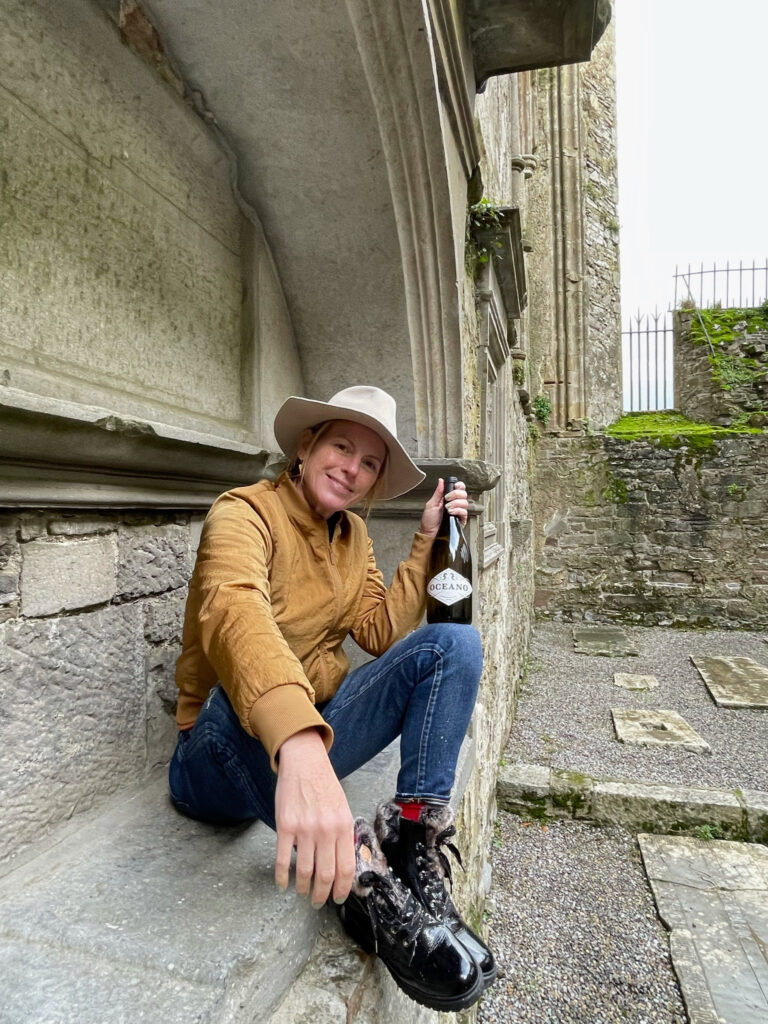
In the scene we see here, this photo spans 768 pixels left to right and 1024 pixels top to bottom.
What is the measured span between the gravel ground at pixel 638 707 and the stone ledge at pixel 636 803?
236 mm

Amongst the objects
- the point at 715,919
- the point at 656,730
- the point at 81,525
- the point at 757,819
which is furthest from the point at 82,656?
the point at 656,730

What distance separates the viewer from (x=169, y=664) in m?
1.71

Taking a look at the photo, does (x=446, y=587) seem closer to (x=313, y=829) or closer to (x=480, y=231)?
(x=313, y=829)

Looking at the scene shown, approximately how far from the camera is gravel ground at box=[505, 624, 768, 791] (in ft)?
13.3

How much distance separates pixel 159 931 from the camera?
42.1 inches

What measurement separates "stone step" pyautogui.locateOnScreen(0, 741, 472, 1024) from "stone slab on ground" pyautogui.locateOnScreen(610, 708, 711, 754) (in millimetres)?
3707

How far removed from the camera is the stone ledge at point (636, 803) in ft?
11.3

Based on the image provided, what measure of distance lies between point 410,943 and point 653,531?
8050mm

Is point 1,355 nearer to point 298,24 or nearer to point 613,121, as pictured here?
point 298,24

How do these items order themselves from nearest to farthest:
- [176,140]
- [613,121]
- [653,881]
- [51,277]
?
1. [51,277]
2. [176,140]
3. [653,881]
4. [613,121]

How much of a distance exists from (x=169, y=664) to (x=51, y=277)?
3.18ft

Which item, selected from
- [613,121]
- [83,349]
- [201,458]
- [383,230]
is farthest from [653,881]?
[613,121]

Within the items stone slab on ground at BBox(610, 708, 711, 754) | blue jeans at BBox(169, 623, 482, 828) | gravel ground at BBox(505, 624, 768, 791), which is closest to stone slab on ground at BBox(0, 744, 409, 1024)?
blue jeans at BBox(169, 623, 482, 828)

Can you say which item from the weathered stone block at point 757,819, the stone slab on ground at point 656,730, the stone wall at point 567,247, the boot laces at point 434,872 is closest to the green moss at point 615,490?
the stone wall at point 567,247
